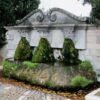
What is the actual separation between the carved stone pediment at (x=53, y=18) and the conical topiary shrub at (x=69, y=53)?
113 centimetres

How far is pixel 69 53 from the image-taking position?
9664 mm

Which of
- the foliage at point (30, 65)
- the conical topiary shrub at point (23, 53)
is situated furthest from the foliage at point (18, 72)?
the conical topiary shrub at point (23, 53)

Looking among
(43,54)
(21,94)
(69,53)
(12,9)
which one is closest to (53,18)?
(43,54)

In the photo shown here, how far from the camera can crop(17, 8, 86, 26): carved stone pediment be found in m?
10.5

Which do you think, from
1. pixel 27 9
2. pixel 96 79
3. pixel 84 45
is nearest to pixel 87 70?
pixel 96 79

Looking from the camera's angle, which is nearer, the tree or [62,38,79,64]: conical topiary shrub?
[62,38,79,64]: conical topiary shrub

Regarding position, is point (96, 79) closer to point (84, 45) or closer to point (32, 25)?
point (84, 45)

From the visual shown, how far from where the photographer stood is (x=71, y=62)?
9.70 metres

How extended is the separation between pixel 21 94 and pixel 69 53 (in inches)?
101

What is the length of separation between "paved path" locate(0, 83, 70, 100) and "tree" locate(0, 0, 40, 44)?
7.22 m

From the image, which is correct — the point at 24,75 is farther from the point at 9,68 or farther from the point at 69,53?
the point at 69,53

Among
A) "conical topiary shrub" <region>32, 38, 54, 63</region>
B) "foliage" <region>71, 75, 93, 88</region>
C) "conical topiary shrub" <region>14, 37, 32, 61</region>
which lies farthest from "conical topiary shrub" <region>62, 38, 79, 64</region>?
"conical topiary shrub" <region>14, 37, 32, 61</region>

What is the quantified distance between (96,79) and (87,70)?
52 cm

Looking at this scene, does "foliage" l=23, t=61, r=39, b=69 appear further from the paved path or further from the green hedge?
the paved path
